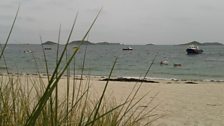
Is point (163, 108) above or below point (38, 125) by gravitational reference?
below

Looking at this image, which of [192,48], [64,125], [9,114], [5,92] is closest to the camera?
[64,125]

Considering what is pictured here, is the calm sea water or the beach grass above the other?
the beach grass

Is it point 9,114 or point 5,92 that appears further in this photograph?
point 5,92

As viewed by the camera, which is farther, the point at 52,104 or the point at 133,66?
the point at 133,66

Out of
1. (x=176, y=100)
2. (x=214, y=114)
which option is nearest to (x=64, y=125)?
(x=214, y=114)

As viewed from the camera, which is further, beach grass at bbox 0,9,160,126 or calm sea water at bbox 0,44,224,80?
calm sea water at bbox 0,44,224,80

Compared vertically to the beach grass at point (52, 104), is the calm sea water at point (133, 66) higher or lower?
lower

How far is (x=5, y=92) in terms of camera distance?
2480 millimetres

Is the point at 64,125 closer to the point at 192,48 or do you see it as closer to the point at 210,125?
the point at 210,125

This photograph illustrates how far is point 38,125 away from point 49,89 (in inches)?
37.8

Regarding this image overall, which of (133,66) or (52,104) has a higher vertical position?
(52,104)

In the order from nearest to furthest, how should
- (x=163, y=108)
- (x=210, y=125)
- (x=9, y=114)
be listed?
(x=9, y=114), (x=210, y=125), (x=163, y=108)

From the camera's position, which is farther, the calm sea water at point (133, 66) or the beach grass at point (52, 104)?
the calm sea water at point (133, 66)

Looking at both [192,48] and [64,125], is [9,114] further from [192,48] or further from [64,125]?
[192,48]
